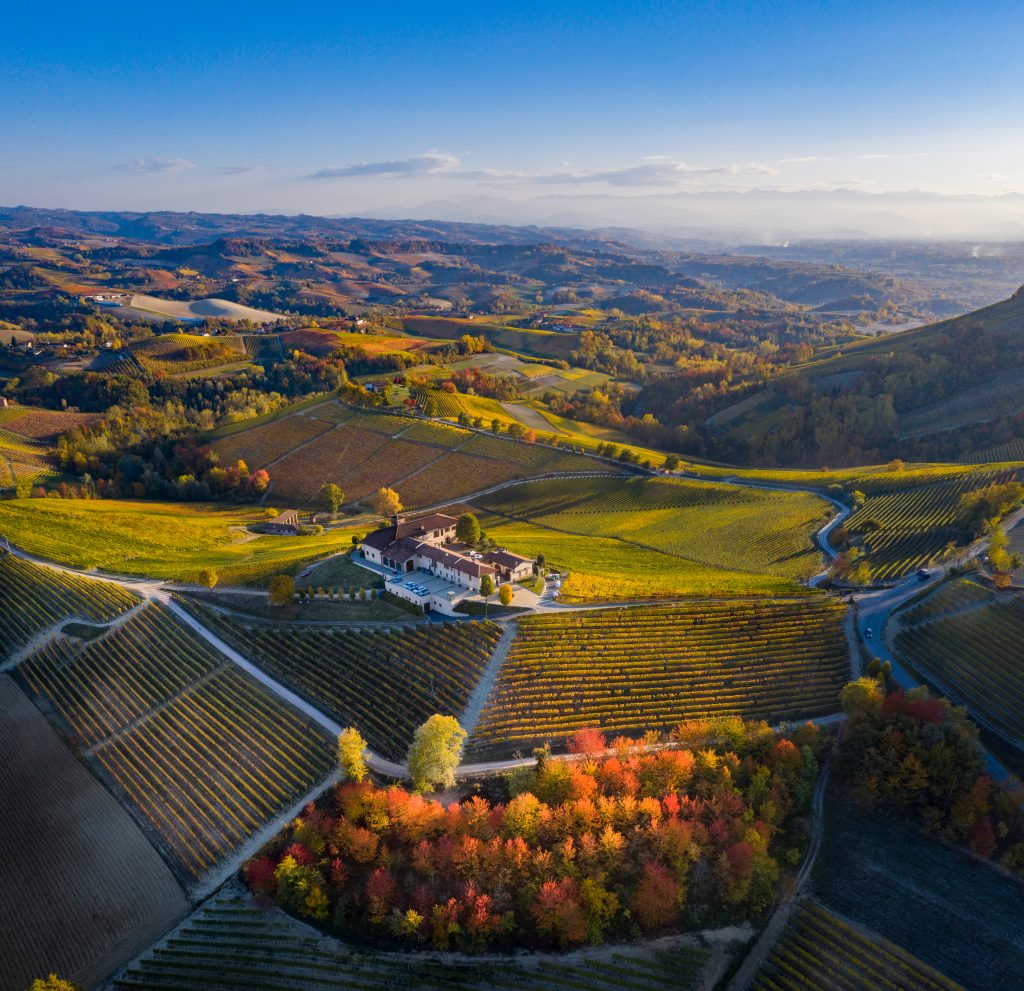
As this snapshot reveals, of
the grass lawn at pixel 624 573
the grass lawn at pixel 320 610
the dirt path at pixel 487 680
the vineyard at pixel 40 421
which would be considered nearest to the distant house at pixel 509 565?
the grass lawn at pixel 624 573

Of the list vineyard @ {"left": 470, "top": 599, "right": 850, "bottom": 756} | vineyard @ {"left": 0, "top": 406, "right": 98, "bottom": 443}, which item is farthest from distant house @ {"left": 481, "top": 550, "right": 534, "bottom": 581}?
vineyard @ {"left": 0, "top": 406, "right": 98, "bottom": 443}

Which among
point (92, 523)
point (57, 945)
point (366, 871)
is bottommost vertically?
point (57, 945)

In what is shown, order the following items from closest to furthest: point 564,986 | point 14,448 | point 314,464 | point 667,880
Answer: point 564,986 < point 667,880 < point 314,464 < point 14,448

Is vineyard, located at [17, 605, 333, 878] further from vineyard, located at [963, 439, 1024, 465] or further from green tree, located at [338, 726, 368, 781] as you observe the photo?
vineyard, located at [963, 439, 1024, 465]

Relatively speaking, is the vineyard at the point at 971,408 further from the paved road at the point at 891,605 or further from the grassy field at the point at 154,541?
the grassy field at the point at 154,541

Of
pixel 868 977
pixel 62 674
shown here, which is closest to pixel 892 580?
pixel 868 977

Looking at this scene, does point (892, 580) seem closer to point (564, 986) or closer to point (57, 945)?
point (564, 986)
